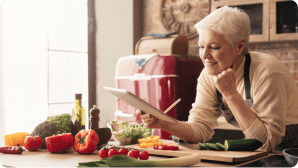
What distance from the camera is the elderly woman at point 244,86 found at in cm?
155

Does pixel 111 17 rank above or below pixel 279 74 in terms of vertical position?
above

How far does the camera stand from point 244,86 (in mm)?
1768

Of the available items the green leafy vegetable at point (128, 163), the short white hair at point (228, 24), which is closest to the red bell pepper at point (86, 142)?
the green leafy vegetable at point (128, 163)

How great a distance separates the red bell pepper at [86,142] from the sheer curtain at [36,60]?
2336 mm

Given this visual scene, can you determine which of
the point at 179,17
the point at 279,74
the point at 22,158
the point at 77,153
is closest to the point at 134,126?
the point at 77,153

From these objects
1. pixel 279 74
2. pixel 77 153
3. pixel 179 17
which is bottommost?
pixel 77 153

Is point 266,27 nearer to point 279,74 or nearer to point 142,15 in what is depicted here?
point 142,15

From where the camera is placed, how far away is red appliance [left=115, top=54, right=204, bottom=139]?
3277mm

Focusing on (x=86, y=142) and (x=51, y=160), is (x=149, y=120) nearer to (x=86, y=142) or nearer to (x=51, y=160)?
(x=86, y=142)

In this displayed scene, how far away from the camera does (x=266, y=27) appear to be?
10.9ft

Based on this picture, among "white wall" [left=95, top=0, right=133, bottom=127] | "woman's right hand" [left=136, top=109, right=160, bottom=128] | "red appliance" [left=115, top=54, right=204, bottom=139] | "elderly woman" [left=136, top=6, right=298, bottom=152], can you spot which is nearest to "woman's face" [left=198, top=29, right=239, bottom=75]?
"elderly woman" [left=136, top=6, right=298, bottom=152]

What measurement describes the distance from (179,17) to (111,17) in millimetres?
922

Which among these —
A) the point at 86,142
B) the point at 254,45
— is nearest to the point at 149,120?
the point at 86,142

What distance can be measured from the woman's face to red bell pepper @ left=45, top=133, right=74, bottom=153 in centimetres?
80
